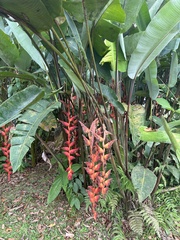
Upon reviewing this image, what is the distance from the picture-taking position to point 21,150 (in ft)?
3.10

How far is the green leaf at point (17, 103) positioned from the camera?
0.93 metres

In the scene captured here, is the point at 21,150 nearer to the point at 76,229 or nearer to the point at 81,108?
the point at 81,108

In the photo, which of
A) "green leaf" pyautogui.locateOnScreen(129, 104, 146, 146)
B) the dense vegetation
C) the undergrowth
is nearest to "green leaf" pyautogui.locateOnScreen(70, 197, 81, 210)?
the dense vegetation

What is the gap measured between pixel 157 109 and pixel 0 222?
1.30m

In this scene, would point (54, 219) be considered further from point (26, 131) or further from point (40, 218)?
point (26, 131)

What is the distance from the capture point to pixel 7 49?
1182mm

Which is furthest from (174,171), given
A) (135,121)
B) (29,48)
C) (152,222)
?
(29,48)

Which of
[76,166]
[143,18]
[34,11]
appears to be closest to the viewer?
[34,11]

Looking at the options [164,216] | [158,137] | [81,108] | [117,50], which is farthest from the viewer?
[164,216]

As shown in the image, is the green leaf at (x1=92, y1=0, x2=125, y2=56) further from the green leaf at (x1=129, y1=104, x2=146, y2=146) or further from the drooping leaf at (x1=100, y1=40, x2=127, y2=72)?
the green leaf at (x1=129, y1=104, x2=146, y2=146)

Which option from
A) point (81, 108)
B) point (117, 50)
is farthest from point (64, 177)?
point (117, 50)

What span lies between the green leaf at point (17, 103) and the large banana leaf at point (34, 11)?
0.27m

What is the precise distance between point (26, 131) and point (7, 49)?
0.46 metres

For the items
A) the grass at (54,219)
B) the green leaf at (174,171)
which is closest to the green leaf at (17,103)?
the grass at (54,219)
